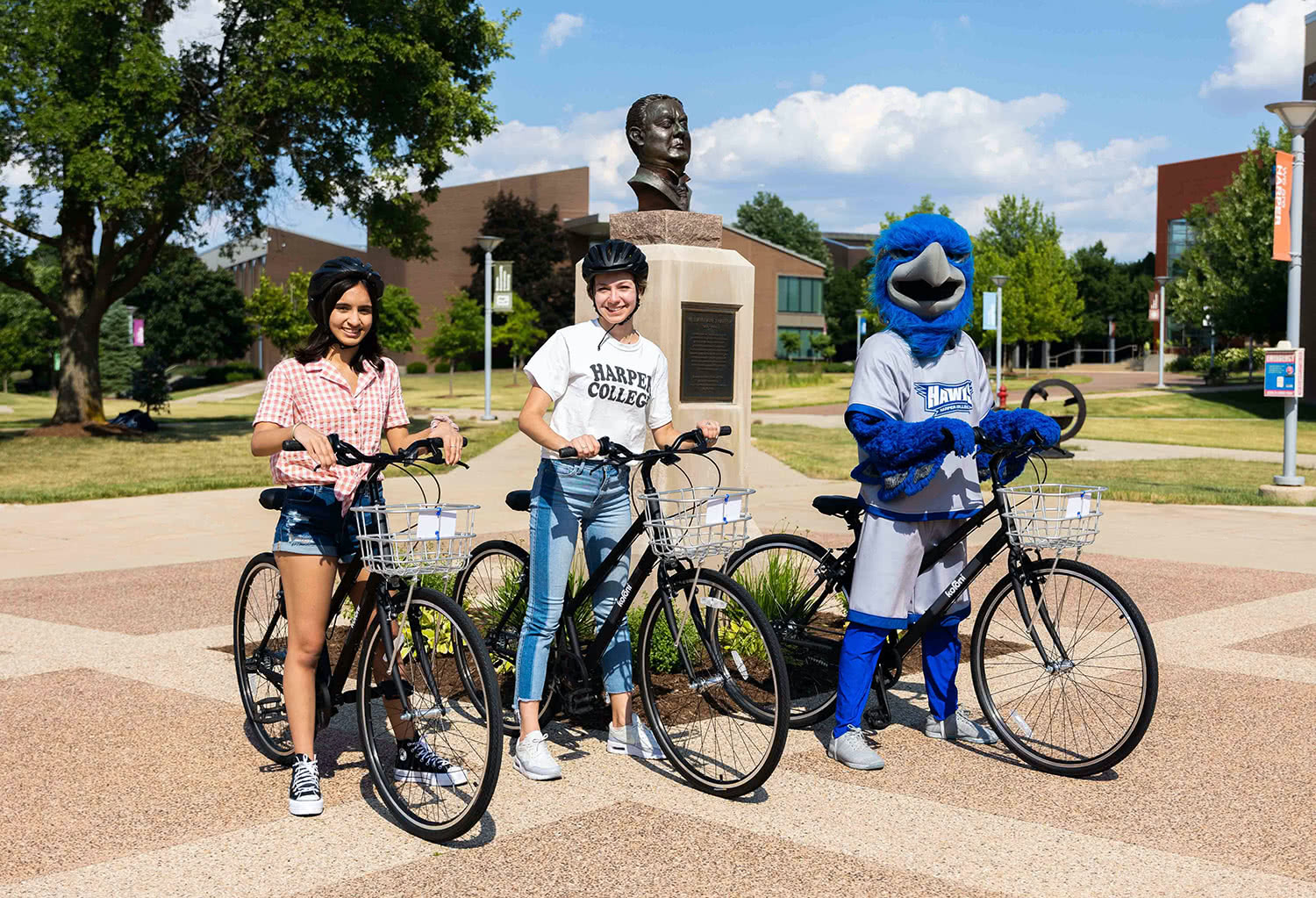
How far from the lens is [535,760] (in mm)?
4590

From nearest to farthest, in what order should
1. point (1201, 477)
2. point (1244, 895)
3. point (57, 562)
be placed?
point (1244, 895) → point (57, 562) → point (1201, 477)

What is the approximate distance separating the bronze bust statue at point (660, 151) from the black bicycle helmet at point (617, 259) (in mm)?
2325

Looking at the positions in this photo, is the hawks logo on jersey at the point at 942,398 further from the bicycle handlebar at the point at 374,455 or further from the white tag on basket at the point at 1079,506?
the bicycle handlebar at the point at 374,455

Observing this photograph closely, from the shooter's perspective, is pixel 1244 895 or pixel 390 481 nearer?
pixel 1244 895

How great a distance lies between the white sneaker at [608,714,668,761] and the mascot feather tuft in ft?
4.15

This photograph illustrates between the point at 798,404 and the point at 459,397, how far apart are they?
12989 mm

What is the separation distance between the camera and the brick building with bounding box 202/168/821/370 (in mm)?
75375

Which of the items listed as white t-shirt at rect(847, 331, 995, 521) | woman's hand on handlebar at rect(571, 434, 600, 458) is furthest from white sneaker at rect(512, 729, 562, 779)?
white t-shirt at rect(847, 331, 995, 521)

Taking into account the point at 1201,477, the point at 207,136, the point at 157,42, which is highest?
the point at 157,42

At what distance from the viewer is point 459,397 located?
48594 mm

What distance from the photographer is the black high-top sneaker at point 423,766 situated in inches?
161

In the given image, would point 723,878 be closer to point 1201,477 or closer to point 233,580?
point 233,580

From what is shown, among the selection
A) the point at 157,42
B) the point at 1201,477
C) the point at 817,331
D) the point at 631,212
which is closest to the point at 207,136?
the point at 157,42

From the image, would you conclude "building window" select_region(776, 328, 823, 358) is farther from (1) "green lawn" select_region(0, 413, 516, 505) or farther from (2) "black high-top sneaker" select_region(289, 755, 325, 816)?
(2) "black high-top sneaker" select_region(289, 755, 325, 816)
